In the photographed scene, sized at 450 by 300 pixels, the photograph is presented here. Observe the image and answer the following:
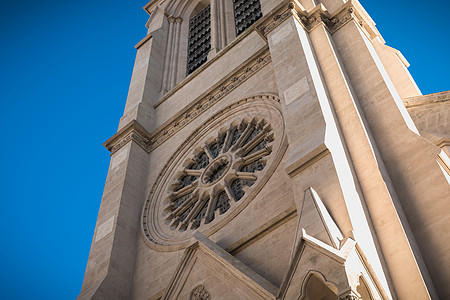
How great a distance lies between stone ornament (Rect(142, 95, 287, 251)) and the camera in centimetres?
1327

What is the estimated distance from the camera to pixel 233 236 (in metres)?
12.0

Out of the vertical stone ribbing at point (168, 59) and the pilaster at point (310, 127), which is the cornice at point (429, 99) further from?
the vertical stone ribbing at point (168, 59)

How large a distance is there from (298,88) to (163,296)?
5.42 m

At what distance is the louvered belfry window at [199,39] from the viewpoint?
73.3 feet

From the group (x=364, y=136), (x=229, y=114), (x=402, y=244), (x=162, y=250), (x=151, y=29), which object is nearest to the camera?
(x=402, y=244)

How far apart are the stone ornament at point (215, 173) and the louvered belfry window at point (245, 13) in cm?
663

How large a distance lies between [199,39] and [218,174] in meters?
10.6

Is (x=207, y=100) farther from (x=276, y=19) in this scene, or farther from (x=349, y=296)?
(x=349, y=296)

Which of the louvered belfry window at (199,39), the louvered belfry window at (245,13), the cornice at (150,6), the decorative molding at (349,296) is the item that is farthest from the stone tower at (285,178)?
the cornice at (150,6)

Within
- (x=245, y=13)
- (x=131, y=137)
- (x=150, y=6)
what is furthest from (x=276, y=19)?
(x=150, y=6)

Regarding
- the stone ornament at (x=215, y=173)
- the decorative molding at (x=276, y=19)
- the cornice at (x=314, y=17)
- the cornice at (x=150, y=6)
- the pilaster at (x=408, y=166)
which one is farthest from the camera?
the cornice at (x=150, y=6)

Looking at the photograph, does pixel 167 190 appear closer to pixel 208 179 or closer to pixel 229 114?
pixel 208 179

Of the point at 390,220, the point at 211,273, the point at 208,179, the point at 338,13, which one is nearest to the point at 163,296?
the point at 211,273

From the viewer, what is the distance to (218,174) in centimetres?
1483
